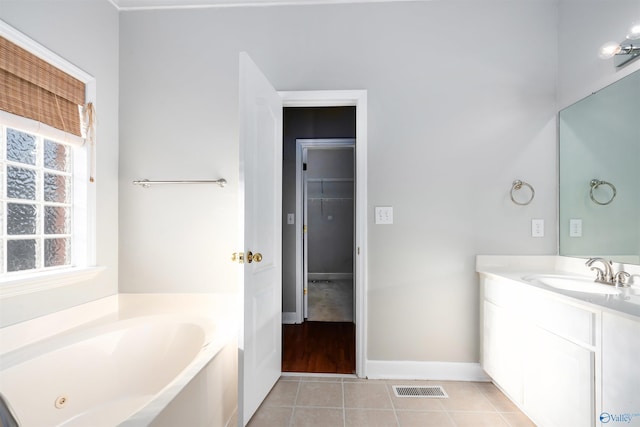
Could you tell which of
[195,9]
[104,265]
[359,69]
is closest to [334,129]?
[359,69]

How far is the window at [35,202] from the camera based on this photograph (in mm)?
1621

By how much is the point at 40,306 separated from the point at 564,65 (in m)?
3.55

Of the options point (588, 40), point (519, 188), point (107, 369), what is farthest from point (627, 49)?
point (107, 369)

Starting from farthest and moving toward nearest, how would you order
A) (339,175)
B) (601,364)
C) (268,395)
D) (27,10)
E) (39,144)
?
1. (339,175)
2. (268,395)
3. (39,144)
4. (27,10)
5. (601,364)

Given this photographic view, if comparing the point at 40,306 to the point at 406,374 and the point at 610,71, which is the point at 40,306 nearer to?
the point at 406,374

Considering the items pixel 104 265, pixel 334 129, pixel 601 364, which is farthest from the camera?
pixel 334 129

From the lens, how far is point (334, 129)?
3504 millimetres

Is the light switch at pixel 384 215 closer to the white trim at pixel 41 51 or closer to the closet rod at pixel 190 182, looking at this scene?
the closet rod at pixel 190 182

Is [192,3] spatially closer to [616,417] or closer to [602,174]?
[602,174]

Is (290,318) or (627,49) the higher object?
(627,49)

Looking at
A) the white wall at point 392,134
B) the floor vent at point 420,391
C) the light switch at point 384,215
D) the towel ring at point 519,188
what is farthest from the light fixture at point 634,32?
the floor vent at point 420,391

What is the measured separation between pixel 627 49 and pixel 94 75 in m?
3.15

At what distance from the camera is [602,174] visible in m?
1.85

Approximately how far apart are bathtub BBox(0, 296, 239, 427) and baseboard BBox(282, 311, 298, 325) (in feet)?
5.17
